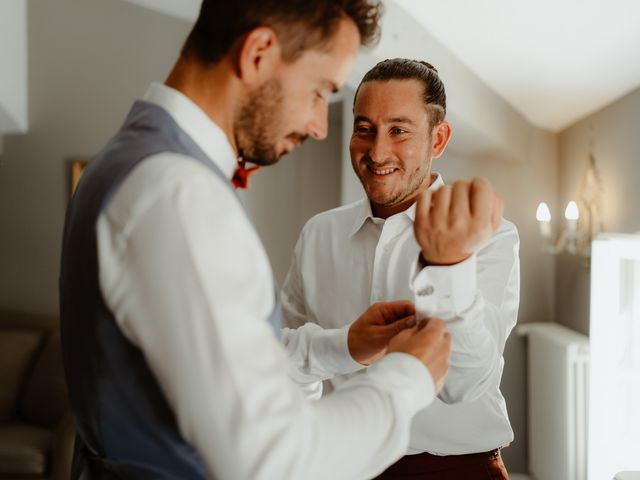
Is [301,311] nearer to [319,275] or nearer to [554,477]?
[319,275]

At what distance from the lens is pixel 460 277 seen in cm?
104

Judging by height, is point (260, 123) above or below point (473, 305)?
above

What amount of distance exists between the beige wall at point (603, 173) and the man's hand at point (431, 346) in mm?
2224

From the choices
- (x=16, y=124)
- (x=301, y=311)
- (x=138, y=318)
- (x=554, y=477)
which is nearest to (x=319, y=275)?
(x=301, y=311)

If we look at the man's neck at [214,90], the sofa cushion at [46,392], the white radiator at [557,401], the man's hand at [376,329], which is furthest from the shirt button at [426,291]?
the sofa cushion at [46,392]

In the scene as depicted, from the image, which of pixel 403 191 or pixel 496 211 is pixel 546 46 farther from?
pixel 496 211

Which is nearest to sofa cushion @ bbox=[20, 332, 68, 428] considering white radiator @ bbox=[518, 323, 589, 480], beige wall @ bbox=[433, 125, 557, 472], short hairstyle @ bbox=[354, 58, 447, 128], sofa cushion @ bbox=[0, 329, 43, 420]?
sofa cushion @ bbox=[0, 329, 43, 420]

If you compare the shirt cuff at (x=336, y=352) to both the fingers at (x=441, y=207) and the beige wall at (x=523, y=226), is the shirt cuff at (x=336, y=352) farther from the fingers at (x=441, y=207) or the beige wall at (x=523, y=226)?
the beige wall at (x=523, y=226)

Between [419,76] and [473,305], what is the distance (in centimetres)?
72

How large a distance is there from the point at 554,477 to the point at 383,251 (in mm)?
2443

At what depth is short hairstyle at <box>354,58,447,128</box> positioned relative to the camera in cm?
165

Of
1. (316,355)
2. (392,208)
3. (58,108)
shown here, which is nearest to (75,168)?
(58,108)

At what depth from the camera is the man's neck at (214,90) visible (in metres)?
0.86

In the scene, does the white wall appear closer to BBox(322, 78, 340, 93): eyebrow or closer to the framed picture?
the framed picture
